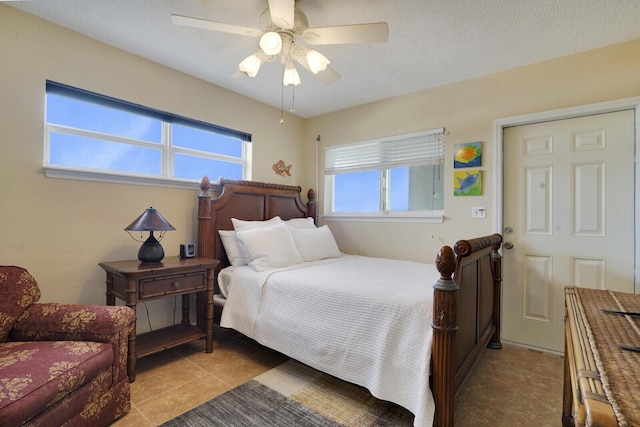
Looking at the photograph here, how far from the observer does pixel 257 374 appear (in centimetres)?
213

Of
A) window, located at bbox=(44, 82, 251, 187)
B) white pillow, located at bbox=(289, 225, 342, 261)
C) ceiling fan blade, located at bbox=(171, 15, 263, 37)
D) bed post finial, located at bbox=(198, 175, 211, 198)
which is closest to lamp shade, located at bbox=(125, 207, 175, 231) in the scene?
window, located at bbox=(44, 82, 251, 187)

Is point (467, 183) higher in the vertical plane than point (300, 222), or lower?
higher

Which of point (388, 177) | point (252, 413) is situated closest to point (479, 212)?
point (388, 177)

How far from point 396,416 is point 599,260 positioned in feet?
6.73

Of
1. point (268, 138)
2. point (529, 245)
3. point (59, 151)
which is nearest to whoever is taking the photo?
point (59, 151)

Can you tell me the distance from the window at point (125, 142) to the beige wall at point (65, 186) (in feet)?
0.28

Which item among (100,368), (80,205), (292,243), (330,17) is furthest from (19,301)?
(330,17)

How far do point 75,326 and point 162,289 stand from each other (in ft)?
1.89

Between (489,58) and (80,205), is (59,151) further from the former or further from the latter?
(489,58)

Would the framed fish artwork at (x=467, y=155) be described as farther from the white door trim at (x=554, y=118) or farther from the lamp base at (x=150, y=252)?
the lamp base at (x=150, y=252)

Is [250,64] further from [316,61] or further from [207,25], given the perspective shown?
[316,61]

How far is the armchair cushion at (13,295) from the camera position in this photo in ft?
5.12

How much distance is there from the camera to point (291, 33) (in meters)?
1.74

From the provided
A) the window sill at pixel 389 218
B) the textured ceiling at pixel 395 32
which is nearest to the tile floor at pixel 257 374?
the window sill at pixel 389 218
